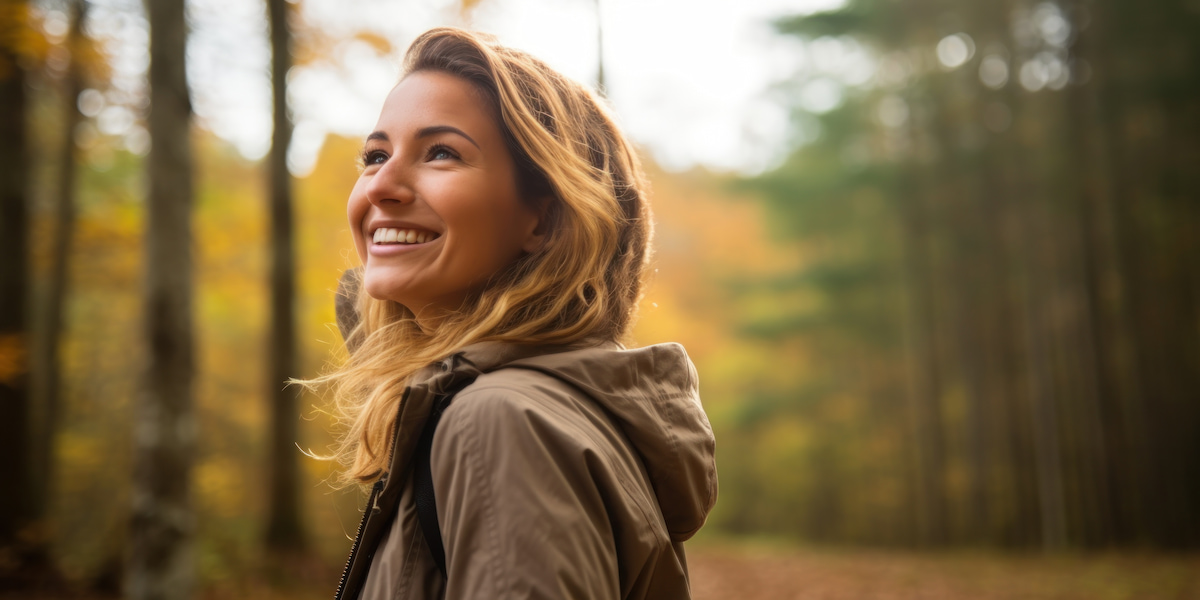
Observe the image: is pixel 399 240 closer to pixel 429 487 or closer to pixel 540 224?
pixel 540 224

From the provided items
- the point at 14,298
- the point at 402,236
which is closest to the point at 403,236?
the point at 402,236

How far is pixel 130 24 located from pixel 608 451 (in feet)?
27.5

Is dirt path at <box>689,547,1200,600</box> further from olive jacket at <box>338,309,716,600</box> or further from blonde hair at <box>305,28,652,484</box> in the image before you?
olive jacket at <box>338,309,716,600</box>

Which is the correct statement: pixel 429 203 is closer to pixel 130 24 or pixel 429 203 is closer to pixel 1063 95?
pixel 130 24

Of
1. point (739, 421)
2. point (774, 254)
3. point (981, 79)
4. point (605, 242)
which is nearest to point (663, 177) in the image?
point (774, 254)

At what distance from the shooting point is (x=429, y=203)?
57.8 inches

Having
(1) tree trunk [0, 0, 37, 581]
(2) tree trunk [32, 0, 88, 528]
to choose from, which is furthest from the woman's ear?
(2) tree trunk [32, 0, 88, 528]

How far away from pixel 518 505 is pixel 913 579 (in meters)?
10.1

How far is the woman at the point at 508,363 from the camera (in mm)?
1037

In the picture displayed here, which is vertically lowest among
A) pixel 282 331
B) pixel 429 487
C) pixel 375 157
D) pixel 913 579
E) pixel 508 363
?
pixel 913 579

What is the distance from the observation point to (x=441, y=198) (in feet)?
4.76

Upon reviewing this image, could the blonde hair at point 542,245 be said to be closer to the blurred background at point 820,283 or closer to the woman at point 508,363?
the woman at point 508,363

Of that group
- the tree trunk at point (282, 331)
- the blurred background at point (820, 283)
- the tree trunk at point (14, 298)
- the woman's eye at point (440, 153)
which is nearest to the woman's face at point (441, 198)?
the woman's eye at point (440, 153)

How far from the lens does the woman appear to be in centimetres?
104
